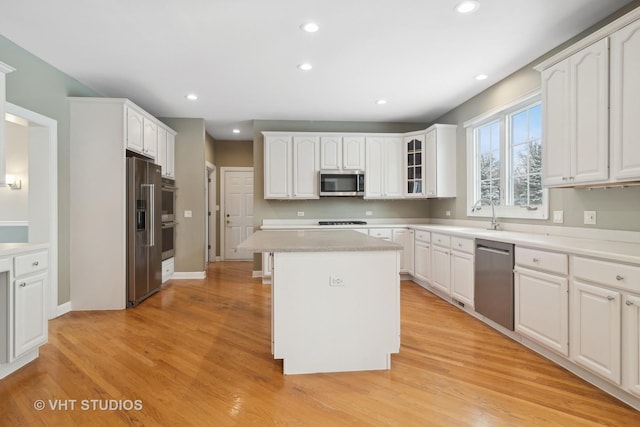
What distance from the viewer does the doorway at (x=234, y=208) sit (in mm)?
7367

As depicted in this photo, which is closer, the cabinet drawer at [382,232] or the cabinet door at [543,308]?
the cabinet door at [543,308]

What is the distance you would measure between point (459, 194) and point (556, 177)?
2.26 m

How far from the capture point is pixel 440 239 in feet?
13.8

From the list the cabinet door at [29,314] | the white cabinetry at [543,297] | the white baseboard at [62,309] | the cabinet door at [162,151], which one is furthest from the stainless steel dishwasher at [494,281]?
the white baseboard at [62,309]

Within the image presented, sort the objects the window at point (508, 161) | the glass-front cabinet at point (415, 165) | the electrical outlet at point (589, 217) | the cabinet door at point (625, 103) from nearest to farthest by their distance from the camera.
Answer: the cabinet door at point (625, 103)
the electrical outlet at point (589, 217)
the window at point (508, 161)
the glass-front cabinet at point (415, 165)

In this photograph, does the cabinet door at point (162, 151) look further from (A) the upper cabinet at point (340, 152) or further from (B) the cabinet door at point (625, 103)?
(B) the cabinet door at point (625, 103)

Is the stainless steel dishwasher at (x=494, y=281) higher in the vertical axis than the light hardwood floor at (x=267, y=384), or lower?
higher

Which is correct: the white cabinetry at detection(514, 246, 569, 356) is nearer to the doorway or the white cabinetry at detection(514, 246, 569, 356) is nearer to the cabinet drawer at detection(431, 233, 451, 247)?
the cabinet drawer at detection(431, 233, 451, 247)

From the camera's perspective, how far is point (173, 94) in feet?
14.3

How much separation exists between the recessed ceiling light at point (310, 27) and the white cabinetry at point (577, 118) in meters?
1.94

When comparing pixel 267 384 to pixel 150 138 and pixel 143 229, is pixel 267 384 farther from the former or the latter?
pixel 150 138

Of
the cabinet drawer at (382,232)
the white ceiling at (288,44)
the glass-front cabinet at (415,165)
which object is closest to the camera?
the white ceiling at (288,44)

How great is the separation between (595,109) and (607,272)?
114 centimetres

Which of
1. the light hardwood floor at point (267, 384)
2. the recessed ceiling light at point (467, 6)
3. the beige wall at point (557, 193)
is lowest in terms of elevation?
the light hardwood floor at point (267, 384)
